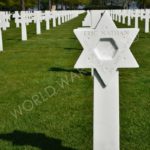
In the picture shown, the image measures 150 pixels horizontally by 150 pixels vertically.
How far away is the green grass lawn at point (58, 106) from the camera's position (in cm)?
563

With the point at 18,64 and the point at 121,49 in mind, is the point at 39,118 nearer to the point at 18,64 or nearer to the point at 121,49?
the point at 121,49

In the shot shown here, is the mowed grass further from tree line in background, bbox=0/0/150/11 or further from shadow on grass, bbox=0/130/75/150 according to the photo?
tree line in background, bbox=0/0/150/11

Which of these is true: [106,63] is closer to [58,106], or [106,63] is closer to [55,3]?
[58,106]

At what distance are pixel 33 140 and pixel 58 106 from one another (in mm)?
1723

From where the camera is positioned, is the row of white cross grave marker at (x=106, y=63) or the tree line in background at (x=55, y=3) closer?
the row of white cross grave marker at (x=106, y=63)

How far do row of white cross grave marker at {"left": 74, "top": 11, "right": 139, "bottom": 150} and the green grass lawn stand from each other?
839 mm

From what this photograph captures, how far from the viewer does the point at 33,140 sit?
18.5 feet

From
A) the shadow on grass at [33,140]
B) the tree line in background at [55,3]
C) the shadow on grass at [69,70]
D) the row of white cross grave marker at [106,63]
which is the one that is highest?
the row of white cross grave marker at [106,63]

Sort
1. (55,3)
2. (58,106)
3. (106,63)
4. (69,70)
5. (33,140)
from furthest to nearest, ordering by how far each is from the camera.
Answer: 1. (55,3)
2. (69,70)
3. (58,106)
4. (33,140)
5. (106,63)

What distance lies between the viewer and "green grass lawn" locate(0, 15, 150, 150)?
5.63 m

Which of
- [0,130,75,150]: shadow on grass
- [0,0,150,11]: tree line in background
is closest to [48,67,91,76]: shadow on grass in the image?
[0,130,75,150]: shadow on grass

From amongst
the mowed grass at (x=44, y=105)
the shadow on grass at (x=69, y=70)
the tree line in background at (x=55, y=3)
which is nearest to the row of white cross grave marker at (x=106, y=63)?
the mowed grass at (x=44, y=105)

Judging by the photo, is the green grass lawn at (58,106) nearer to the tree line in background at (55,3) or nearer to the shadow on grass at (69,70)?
the shadow on grass at (69,70)

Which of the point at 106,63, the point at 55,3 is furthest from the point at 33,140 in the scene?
the point at 55,3
